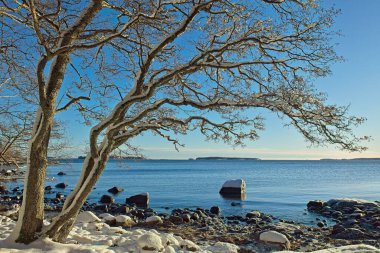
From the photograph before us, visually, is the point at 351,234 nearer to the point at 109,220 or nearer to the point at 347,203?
the point at 347,203

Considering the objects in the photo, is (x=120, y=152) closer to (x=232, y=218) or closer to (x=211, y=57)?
(x=211, y=57)

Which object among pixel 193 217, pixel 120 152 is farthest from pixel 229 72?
pixel 193 217

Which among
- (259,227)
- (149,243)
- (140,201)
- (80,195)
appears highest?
(80,195)

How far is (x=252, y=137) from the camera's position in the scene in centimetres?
854

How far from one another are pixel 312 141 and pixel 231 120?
5.82 feet

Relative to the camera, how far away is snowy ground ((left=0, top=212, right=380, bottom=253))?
730cm

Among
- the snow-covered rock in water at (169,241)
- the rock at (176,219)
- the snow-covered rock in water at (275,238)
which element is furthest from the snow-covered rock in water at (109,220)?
the snow-covered rock in water at (169,241)

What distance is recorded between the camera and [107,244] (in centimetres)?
959

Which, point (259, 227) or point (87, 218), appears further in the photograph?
Result: point (259, 227)

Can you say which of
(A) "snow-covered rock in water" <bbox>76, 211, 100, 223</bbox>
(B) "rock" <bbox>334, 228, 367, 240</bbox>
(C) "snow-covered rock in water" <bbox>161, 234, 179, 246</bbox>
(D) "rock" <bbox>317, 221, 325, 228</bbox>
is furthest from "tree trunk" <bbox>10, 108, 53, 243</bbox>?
(D) "rock" <bbox>317, 221, 325, 228</bbox>

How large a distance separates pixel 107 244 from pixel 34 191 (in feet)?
9.02

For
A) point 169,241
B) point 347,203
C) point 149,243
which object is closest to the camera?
point 149,243

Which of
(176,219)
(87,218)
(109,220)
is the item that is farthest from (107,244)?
(176,219)

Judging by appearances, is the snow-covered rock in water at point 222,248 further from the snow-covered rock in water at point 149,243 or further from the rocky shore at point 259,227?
the snow-covered rock in water at point 149,243
